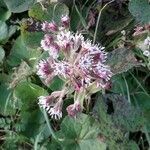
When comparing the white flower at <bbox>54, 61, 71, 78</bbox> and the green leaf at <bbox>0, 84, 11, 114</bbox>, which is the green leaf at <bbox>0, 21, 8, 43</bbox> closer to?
the green leaf at <bbox>0, 84, 11, 114</bbox>

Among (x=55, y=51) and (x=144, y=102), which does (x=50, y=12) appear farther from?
(x=144, y=102)

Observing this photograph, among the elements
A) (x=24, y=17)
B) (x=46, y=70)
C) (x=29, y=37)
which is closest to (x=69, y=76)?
(x=46, y=70)

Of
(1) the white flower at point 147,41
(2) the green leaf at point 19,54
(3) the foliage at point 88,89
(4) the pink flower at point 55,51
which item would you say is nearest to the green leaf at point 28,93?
(3) the foliage at point 88,89

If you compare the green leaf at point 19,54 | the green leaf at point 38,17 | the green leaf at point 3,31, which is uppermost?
the green leaf at point 3,31

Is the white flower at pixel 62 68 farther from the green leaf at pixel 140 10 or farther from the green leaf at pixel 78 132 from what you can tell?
the green leaf at pixel 140 10

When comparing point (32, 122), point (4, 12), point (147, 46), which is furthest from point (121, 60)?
point (4, 12)

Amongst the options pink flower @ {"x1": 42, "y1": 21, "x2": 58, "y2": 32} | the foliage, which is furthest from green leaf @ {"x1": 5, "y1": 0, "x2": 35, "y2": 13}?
pink flower @ {"x1": 42, "y1": 21, "x2": 58, "y2": 32}

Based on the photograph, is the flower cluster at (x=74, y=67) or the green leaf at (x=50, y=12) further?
the green leaf at (x=50, y=12)
